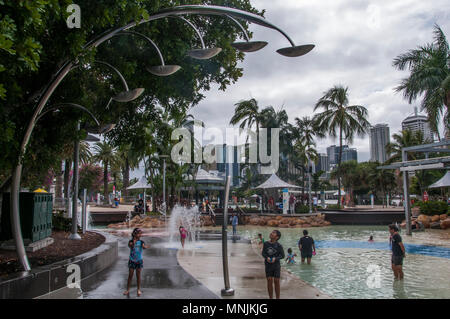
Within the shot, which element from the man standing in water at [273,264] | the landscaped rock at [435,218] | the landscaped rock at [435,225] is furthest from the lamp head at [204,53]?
the landscaped rock at [435,218]

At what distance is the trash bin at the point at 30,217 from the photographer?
10.2 meters

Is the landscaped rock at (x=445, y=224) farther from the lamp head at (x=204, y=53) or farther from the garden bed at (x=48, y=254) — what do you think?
the lamp head at (x=204, y=53)

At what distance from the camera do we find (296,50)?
7.28 metres

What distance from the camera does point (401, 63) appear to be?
2227 centimetres

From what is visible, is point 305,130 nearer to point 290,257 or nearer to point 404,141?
point 404,141

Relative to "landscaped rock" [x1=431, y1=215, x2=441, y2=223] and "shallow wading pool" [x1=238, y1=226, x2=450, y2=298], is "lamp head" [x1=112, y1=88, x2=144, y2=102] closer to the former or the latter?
"shallow wading pool" [x1=238, y1=226, x2=450, y2=298]

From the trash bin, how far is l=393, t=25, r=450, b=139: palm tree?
1935cm

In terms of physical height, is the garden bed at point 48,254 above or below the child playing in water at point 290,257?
above

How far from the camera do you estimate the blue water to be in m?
15.1

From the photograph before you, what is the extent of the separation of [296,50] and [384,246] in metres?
13.5

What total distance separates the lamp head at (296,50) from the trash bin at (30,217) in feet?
26.2

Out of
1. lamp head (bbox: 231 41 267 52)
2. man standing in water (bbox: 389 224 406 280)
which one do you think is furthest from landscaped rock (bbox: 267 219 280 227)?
lamp head (bbox: 231 41 267 52)
